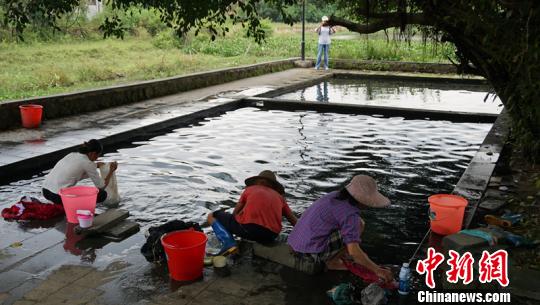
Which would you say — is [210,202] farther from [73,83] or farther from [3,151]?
[73,83]

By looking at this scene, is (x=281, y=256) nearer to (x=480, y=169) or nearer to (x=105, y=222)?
(x=105, y=222)

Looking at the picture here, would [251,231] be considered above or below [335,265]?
above

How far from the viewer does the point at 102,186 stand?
6.64m

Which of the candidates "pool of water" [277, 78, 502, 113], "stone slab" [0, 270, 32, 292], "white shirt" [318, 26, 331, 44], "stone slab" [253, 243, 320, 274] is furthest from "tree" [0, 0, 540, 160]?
"white shirt" [318, 26, 331, 44]

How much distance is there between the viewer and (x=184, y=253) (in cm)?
459

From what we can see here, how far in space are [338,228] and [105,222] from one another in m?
2.88

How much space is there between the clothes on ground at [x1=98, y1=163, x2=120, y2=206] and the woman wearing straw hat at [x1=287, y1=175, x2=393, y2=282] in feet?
9.79

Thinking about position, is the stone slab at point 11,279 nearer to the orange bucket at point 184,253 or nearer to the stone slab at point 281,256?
the orange bucket at point 184,253

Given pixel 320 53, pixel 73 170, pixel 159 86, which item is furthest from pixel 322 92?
pixel 73 170

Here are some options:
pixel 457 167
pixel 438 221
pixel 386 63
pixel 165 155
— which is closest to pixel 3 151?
pixel 165 155

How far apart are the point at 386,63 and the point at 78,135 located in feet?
53.4

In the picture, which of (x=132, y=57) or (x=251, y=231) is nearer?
(x=251, y=231)

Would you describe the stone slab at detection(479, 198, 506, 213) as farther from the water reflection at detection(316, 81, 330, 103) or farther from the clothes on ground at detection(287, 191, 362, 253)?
the water reflection at detection(316, 81, 330, 103)

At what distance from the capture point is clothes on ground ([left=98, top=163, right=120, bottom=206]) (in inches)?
268
